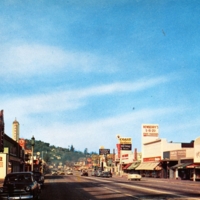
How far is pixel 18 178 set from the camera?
71.5ft

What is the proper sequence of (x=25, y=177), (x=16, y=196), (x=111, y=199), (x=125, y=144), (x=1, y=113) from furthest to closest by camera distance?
(x=125, y=144)
(x=1, y=113)
(x=111, y=199)
(x=25, y=177)
(x=16, y=196)

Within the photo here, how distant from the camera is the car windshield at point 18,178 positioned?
21.5 meters

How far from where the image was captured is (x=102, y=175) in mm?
92438

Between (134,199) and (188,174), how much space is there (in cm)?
5057

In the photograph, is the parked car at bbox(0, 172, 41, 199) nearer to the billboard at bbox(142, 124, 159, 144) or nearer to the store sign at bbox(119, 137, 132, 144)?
the billboard at bbox(142, 124, 159, 144)

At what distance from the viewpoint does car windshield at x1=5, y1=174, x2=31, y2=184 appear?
21.5 meters

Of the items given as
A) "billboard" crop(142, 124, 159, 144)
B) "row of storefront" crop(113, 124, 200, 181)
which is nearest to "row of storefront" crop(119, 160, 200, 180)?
"row of storefront" crop(113, 124, 200, 181)

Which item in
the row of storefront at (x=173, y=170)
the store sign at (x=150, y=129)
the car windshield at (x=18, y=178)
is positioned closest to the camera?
the car windshield at (x=18, y=178)

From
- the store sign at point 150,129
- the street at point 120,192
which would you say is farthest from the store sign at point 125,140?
the street at point 120,192

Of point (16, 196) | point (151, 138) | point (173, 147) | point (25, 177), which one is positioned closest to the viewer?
point (16, 196)

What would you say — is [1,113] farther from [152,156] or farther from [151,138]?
[151,138]

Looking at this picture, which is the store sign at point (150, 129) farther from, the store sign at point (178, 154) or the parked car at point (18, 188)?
the parked car at point (18, 188)

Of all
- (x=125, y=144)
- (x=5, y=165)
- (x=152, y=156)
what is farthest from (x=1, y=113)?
(x=125, y=144)

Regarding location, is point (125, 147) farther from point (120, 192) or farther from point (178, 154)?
point (120, 192)
